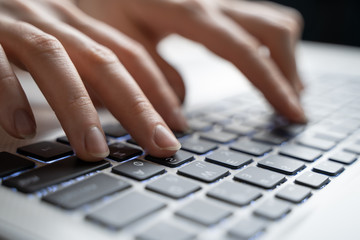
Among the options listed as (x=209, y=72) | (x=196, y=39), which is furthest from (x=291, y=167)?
(x=209, y=72)

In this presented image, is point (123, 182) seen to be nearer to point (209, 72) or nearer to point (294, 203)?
point (294, 203)

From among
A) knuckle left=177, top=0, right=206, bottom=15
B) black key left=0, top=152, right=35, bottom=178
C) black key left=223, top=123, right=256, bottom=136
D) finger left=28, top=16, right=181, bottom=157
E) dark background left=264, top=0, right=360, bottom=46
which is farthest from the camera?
dark background left=264, top=0, right=360, bottom=46

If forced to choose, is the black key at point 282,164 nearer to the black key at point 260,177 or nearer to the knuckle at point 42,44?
the black key at point 260,177

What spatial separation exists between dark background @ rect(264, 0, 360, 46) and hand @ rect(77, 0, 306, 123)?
95cm

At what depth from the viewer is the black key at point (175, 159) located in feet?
1.50

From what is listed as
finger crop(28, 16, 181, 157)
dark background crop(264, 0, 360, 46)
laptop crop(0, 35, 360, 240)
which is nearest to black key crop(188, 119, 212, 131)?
laptop crop(0, 35, 360, 240)

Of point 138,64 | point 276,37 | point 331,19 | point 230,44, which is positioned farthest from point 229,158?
point 331,19

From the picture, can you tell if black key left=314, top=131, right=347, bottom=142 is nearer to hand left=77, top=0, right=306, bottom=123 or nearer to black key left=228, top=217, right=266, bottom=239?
hand left=77, top=0, right=306, bottom=123

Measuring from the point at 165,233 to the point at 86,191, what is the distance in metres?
0.10

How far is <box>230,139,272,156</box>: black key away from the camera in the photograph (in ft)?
1.74

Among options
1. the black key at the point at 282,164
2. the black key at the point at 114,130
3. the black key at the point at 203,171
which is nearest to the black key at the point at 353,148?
the black key at the point at 282,164

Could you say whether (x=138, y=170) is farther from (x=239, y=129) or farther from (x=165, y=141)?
(x=239, y=129)

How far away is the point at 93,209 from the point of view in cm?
34

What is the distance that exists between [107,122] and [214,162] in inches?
9.0
